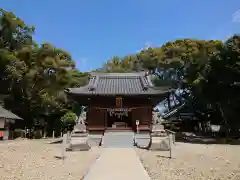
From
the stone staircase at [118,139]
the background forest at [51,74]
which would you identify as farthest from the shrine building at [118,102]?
the background forest at [51,74]

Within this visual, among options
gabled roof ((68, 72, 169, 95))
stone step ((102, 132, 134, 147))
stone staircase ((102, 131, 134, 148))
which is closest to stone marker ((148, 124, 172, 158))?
stone staircase ((102, 131, 134, 148))

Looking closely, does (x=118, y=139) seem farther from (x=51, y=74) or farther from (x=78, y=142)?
(x=51, y=74)

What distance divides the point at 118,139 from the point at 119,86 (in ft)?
18.5

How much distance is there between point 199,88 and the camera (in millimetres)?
27297

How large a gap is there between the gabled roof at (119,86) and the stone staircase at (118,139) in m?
3.30

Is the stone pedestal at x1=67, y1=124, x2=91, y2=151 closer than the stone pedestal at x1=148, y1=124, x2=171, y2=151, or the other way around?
the stone pedestal at x1=67, y1=124, x2=91, y2=151

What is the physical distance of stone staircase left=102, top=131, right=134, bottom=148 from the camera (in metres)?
19.0

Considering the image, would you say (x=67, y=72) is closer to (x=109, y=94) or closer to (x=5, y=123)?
(x=5, y=123)

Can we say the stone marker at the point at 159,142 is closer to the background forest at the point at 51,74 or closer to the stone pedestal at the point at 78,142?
the stone pedestal at the point at 78,142

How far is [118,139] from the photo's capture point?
65.6 feet

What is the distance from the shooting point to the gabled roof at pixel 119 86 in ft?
70.8

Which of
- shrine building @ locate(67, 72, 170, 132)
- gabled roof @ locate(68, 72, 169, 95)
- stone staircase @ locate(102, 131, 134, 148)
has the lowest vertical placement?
stone staircase @ locate(102, 131, 134, 148)

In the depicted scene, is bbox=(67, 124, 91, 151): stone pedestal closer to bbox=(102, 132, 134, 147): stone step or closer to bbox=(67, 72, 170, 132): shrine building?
bbox=(102, 132, 134, 147): stone step

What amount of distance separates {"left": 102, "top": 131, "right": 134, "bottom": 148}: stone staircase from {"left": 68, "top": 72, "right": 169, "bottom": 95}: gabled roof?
10.8 feet
